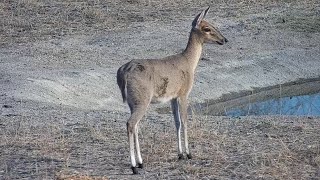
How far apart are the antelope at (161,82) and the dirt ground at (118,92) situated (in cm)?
51

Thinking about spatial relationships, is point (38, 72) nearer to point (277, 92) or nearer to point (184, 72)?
point (277, 92)

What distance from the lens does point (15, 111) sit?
564 inches

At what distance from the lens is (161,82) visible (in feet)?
33.9

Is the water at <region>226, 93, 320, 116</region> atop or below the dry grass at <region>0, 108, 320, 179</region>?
below

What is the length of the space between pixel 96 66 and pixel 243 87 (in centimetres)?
331

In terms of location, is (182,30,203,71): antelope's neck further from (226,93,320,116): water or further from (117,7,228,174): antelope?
(226,93,320,116): water

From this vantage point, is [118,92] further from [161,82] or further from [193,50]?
[161,82]

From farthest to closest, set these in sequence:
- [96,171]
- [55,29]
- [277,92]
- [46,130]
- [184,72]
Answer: [55,29] → [277,92] → [46,130] → [184,72] → [96,171]

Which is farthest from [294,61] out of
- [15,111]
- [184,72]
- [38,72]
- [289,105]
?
[184,72]

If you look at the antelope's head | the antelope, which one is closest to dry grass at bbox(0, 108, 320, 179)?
the antelope

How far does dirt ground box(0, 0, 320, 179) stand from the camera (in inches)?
415

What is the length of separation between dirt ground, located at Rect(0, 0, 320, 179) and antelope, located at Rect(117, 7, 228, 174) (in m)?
0.51

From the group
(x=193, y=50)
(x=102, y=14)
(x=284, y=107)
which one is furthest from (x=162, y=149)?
(x=102, y=14)

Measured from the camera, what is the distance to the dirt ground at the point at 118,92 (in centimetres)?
1053
